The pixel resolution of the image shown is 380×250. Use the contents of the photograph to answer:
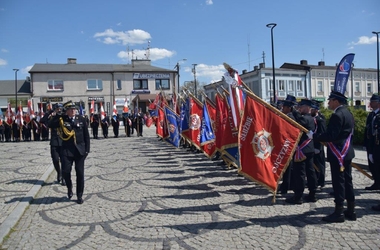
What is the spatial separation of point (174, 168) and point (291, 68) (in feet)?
183

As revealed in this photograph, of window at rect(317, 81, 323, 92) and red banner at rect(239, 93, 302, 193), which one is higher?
window at rect(317, 81, 323, 92)

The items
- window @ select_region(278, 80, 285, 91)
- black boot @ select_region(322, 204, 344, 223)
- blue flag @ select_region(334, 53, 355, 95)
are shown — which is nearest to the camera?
black boot @ select_region(322, 204, 344, 223)

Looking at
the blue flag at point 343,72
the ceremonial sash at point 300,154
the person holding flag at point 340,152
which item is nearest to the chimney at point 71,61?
the blue flag at point 343,72

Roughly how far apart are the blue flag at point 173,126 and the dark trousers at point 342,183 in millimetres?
7386

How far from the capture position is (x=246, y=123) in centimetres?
571

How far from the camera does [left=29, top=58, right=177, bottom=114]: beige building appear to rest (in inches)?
1672

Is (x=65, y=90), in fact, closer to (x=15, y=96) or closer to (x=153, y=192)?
(x=15, y=96)

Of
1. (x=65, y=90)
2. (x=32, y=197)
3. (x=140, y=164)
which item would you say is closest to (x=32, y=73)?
(x=65, y=90)

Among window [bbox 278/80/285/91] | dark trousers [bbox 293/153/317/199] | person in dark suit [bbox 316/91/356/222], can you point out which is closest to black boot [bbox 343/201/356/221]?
person in dark suit [bbox 316/91/356/222]

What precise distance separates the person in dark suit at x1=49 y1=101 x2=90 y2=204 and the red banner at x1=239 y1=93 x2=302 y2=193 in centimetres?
319

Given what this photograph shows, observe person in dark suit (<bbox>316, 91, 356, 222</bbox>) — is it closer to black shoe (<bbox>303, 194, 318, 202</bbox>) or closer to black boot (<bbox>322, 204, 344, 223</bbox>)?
black boot (<bbox>322, 204, 344, 223</bbox>)

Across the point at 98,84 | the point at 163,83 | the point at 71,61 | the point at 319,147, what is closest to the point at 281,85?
the point at 163,83

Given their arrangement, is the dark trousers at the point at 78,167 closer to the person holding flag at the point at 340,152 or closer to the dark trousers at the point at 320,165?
the person holding flag at the point at 340,152

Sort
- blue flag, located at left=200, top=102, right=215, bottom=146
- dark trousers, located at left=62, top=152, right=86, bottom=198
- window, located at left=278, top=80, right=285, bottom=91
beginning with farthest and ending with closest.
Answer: window, located at left=278, top=80, right=285, bottom=91, blue flag, located at left=200, top=102, right=215, bottom=146, dark trousers, located at left=62, top=152, right=86, bottom=198
